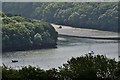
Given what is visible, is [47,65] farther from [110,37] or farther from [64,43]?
[110,37]

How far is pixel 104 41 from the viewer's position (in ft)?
92.6

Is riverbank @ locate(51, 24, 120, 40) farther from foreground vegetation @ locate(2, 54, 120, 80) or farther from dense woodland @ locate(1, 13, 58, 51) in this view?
foreground vegetation @ locate(2, 54, 120, 80)

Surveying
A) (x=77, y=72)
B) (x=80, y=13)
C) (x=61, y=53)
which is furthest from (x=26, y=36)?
(x=77, y=72)

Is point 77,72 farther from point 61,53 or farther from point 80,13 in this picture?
point 80,13

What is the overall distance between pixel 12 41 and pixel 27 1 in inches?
714

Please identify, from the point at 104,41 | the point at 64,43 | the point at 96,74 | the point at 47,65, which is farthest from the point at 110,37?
the point at 96,74

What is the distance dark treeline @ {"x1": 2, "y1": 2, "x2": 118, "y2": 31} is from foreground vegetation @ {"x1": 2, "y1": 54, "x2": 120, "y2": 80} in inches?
911

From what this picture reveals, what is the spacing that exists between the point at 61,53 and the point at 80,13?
14680 mm

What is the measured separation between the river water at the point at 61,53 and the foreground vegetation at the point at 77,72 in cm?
844

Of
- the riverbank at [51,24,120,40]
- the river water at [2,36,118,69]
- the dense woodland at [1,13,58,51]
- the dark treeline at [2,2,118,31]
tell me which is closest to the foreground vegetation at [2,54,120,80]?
the river water at [2,36,118,69]

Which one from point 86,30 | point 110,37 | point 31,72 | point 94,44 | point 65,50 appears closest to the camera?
point 31,72

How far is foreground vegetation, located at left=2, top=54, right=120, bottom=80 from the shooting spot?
32.1 ft

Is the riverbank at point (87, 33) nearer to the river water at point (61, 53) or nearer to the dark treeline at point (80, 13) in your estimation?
the river water at point (61, 53)

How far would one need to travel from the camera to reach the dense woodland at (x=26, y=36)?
25.3 m
